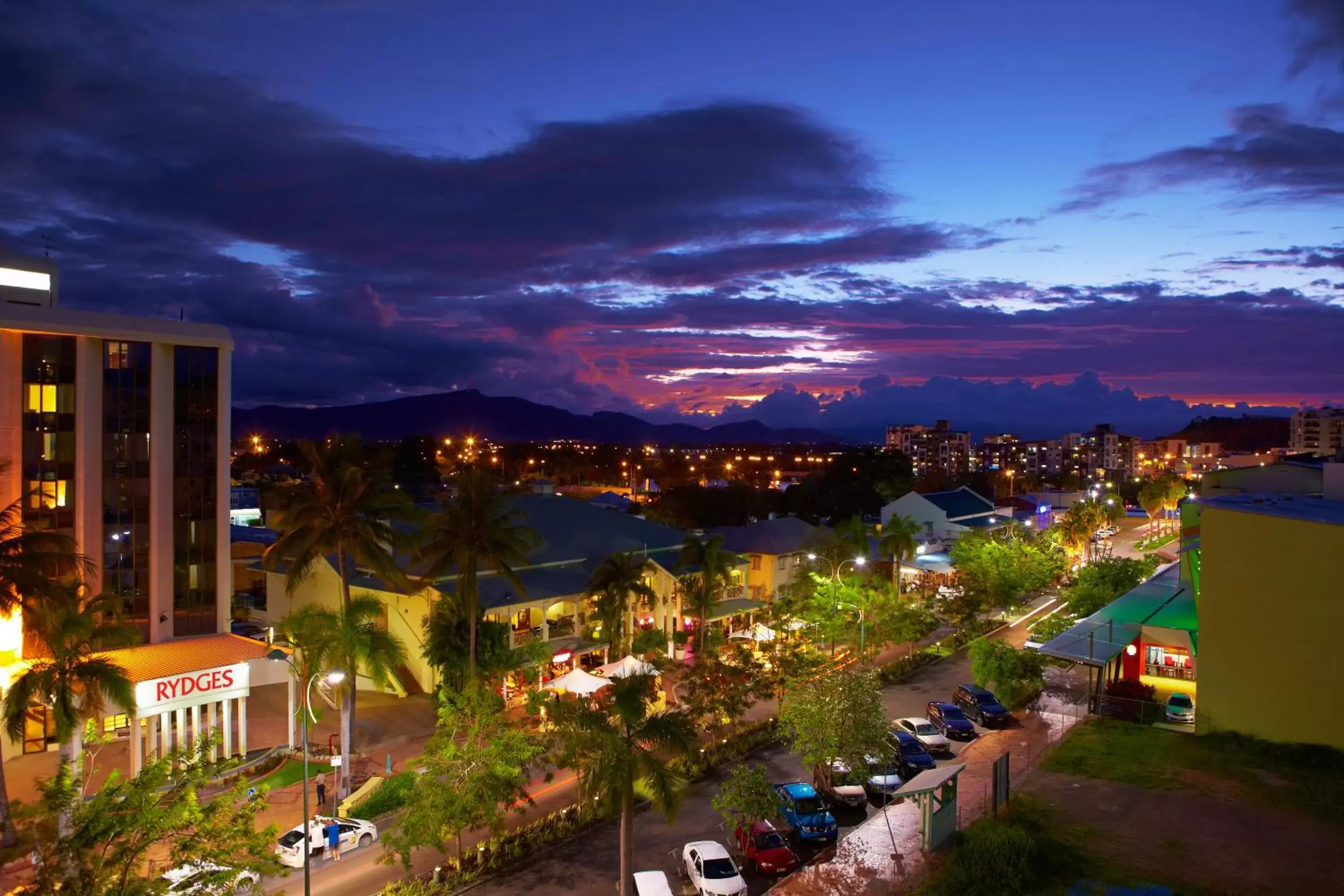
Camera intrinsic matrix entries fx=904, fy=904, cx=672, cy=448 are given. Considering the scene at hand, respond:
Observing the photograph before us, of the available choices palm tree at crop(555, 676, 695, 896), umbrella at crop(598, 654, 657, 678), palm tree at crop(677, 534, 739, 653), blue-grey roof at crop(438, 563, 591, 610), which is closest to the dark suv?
palm tree at crop(677, 534, 739, 653)

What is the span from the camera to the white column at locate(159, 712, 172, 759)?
2827cm

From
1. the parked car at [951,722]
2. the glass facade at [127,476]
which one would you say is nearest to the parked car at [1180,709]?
the parked car at [951,722]

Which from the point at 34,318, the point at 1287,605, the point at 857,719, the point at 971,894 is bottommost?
the point at 971,894

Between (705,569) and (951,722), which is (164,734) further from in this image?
(951,722)

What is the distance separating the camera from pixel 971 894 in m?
19.3

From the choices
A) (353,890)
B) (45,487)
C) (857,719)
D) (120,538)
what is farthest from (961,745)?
(45,487)

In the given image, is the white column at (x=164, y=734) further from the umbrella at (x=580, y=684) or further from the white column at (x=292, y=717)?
the umbrella at (x=580, y=684)

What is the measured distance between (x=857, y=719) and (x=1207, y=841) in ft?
28.6

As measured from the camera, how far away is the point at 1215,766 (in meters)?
26.3

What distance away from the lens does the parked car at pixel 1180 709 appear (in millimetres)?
Result: 31031

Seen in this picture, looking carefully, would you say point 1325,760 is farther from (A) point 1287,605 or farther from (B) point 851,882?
(B) point 851,882

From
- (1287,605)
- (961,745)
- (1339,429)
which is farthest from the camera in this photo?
(1339,429)

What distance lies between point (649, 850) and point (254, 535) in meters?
47.1

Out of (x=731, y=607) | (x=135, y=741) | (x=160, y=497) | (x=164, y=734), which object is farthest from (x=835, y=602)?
(x=160, y=497)
